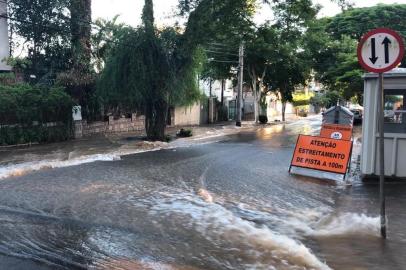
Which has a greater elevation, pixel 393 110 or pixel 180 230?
pixel 393 110

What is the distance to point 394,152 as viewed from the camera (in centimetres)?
1033

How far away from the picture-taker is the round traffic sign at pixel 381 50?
6.27 meters

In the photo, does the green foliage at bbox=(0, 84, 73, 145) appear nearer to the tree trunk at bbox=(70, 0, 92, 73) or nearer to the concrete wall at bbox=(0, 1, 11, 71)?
the tree trunk at bbox=(70, 0, 92, 73)

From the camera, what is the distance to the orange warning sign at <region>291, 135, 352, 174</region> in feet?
37.2

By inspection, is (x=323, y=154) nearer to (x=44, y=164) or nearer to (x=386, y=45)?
(x=386, y=45)

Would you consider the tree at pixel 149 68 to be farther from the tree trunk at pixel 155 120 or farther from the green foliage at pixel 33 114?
the green foliage at pixel 33 114

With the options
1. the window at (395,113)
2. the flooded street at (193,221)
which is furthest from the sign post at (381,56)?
the window at (395,113)

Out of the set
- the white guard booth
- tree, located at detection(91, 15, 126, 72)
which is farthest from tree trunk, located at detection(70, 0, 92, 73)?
the white guard booth

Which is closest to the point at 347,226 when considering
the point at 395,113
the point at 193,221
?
the point at 193,221

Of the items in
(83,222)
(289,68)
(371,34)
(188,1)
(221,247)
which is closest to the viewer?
(221,247)

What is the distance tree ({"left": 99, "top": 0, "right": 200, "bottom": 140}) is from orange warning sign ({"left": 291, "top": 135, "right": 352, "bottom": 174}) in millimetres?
9805

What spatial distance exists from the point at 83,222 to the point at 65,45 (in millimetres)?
21120

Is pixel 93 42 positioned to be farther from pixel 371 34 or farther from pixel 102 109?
pixel 371 34

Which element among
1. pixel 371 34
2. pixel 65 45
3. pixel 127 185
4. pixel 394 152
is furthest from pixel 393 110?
pixel 65 45
